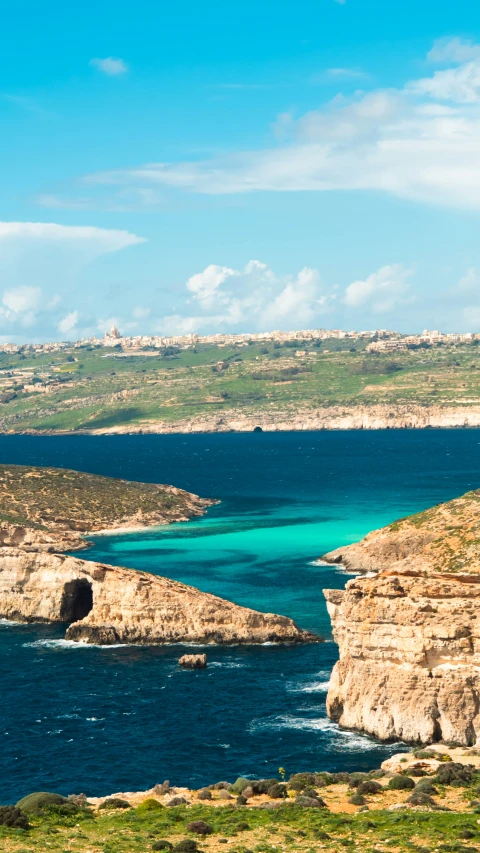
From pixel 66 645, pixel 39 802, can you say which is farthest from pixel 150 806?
pixel 66 645

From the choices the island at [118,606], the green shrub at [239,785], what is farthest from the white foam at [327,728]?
the island at [118,606]

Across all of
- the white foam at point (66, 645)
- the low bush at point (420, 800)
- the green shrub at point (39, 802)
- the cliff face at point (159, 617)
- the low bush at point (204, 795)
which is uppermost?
the cliff face at point (159, 617)

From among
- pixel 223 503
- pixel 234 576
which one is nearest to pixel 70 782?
pixel 234 576

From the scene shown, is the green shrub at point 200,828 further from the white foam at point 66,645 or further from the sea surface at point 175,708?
the white foam at point 66,645

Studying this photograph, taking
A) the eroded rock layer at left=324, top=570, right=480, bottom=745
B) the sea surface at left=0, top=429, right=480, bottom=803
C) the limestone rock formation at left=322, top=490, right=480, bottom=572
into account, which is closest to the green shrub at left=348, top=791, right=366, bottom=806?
the sea surface at left=0, top=429, right=480, bottom=803

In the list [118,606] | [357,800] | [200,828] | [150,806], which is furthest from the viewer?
[118,606]

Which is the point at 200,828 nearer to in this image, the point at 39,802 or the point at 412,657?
the point at 39,802

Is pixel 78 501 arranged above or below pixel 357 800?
above

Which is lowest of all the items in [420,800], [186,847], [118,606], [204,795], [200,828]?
[204,795]
